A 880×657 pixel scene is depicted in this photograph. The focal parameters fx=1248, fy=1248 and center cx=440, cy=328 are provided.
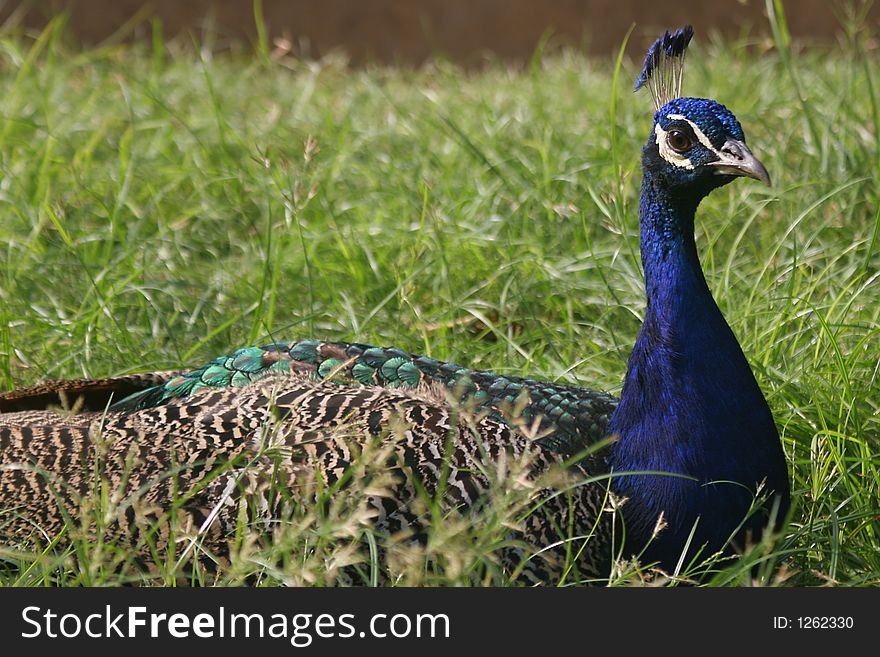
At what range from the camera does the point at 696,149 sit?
2189mm

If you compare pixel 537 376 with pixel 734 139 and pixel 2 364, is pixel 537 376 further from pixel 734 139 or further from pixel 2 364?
pixel 2 364

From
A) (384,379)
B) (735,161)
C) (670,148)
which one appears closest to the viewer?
(735,161)

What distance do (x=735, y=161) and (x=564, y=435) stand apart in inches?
22.3

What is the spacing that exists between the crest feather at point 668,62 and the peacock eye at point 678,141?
220mm

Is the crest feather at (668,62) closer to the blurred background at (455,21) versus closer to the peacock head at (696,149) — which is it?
the peacock head at (696,149)

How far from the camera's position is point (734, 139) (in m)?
2.17

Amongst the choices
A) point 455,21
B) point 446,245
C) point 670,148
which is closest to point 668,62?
point 670,148

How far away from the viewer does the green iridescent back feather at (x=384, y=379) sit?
2.30 metres

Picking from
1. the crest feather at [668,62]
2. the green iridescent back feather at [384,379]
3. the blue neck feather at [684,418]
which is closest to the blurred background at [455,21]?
the crest feather at [668,62]

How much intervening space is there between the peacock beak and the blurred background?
194 inches

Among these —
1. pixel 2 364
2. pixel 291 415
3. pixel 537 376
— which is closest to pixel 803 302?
pixel 537 376

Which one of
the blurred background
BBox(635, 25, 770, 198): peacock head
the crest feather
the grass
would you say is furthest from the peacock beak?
the blurred background

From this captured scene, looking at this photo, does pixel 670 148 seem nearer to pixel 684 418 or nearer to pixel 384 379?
pixel 684 418
